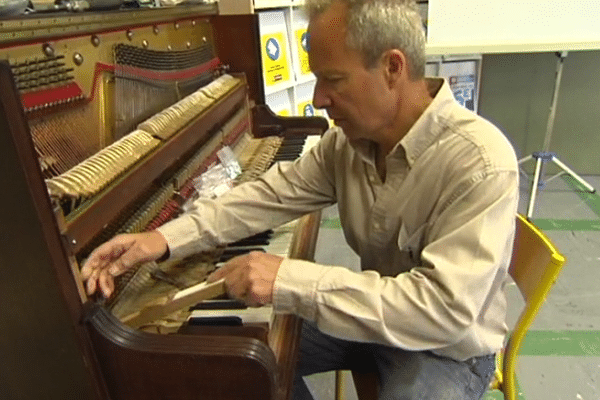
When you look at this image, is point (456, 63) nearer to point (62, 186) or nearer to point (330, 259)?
point (330, 259)

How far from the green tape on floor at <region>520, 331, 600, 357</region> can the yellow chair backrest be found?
92cm

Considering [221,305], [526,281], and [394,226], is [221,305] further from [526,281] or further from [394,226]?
[526,281]

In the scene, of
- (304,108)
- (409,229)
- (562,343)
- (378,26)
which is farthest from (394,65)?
(304,108)

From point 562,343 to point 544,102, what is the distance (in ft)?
7.69

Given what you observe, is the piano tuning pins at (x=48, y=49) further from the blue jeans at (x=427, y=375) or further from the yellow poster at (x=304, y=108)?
the yellow poster at (x=304, y=108)

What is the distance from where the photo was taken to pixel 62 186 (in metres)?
0.88

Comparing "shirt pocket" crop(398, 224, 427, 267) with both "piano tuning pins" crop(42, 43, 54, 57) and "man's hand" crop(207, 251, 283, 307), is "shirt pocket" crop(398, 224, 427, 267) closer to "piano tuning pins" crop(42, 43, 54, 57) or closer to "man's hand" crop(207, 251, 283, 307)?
"man's hand" crop(207, 251, 283, 307)

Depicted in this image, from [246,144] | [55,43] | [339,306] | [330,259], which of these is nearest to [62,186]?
[55,43]

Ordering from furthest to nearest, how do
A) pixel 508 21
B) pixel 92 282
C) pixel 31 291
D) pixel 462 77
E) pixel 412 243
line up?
pixel 462 77 < pixel 508 21 < pixel 412 243 < pixel 92 282 < pixel 31 291

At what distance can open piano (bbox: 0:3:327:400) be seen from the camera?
28.8 inches

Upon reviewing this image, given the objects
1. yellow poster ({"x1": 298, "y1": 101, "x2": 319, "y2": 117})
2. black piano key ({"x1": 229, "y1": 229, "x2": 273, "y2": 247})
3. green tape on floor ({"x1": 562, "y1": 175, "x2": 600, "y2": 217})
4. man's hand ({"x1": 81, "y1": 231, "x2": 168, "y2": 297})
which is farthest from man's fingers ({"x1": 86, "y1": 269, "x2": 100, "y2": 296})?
green tape on floor ({"x1": 562, "y1": 175, "x2": 600, "y2": 217})

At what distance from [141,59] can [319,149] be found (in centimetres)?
58

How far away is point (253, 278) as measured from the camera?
37.0 inches

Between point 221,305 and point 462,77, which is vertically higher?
point 221,305
